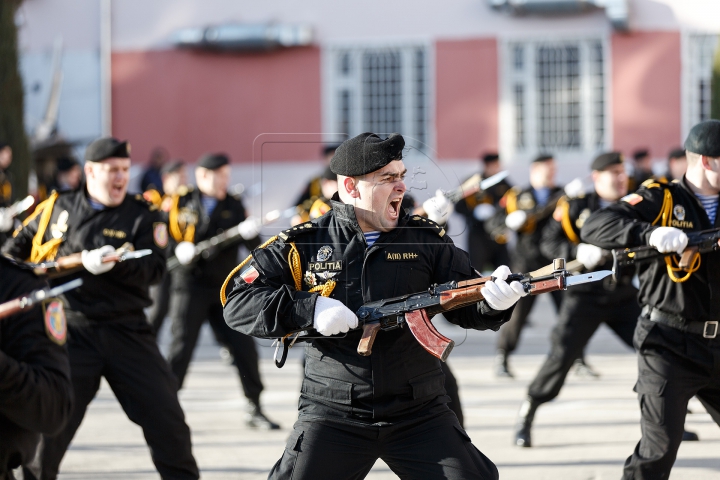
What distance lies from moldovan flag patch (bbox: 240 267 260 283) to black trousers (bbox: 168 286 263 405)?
3616mm

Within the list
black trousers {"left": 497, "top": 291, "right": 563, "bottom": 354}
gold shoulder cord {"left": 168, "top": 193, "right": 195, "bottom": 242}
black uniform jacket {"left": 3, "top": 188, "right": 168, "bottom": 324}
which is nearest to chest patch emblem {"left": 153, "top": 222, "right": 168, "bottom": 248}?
black uniform jacket {"left": 3, "top": 188, "right": 168, "bottom": 324}

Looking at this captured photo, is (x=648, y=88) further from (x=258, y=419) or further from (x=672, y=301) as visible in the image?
(x=672, y=301)

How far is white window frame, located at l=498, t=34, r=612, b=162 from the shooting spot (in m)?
17.5

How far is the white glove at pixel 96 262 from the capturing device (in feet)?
18.5

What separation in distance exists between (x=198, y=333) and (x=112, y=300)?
96.8 inches

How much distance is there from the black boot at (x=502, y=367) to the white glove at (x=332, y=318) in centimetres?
616

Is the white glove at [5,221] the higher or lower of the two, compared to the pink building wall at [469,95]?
lower

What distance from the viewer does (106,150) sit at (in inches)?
243

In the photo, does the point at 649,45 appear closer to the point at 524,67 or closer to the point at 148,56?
the point at 524,67

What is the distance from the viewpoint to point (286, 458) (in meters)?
4.03

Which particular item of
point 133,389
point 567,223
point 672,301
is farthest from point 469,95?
point 133,389

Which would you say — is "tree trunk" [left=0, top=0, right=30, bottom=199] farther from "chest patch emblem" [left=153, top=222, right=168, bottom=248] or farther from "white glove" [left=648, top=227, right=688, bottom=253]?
"white glove" [left=648, top=227, right=688, bottom=253]

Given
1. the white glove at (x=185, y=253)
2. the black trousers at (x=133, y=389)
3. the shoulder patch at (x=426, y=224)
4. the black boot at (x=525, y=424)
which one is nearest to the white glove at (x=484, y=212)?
the white glove at (x=185, y=253)

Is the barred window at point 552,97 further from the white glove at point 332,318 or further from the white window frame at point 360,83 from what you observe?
the white glove at point 332,318
